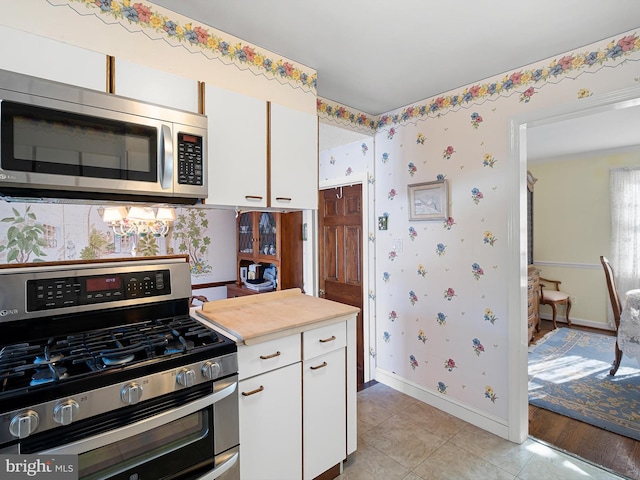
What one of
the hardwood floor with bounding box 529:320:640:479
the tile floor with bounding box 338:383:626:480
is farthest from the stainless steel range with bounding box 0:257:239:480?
the hardwood floor with bounding box 529:320:640:479

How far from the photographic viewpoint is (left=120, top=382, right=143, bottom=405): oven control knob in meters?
1.09

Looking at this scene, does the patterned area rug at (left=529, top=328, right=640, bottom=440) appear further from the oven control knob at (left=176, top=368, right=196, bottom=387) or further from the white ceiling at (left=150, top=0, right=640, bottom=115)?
the oven control knob at (left=176, top=368, right=196, bottom=387)

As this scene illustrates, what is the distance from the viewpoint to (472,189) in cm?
236

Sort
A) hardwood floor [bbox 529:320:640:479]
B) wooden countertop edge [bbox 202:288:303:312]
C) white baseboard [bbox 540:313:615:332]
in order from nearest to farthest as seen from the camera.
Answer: wooden countertop edge [bbox 202:288:303:312]
hardwood floor [bbox 529:320:640:479]
white baseboard [bbox 540:313:615:332]

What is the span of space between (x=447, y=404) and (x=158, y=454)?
2121mm

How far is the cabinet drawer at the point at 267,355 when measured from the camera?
144 cm

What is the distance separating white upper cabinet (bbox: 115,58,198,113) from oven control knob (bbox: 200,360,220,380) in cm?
115

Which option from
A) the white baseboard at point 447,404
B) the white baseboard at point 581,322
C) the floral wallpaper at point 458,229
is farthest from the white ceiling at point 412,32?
the white baseboard at point 581,322

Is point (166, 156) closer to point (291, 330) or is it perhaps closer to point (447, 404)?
point (291, 330)

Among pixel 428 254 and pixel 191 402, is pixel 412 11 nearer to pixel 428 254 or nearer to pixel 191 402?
pixel 428 254

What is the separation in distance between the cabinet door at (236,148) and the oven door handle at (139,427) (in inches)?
34.9

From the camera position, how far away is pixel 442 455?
2039 mm

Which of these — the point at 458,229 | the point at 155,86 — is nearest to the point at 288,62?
the point at 155,86

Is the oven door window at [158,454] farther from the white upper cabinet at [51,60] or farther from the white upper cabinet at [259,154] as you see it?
the white upper cabinet at [51,60]
